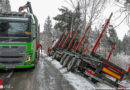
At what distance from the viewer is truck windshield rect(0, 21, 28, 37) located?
6905mm

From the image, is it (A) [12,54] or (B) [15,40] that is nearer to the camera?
(A) [12,54]

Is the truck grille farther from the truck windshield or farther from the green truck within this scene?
the truck windshield

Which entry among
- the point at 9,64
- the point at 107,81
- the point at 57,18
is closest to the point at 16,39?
the point at 9,64

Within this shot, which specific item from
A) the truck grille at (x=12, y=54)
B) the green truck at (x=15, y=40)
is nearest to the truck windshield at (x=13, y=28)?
the green truck at (x=15, y=40)

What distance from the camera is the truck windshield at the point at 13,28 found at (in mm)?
6905

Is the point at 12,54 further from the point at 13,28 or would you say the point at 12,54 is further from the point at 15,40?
the point at 13,28

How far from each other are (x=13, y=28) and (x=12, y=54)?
1433mm

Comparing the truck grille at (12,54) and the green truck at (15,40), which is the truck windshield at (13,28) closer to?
the green truck at (15,40)

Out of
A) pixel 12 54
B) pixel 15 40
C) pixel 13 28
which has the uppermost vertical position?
pixel 13 28

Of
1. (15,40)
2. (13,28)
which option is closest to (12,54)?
(15,40)

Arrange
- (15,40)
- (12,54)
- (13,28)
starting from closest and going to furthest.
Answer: (12,54) < (15,40) < (13,28)

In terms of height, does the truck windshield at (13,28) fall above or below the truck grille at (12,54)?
above

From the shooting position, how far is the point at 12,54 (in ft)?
22.2

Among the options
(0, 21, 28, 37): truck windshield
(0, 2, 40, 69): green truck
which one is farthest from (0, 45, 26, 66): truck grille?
(0, 21, 28, 37): truck windshield
